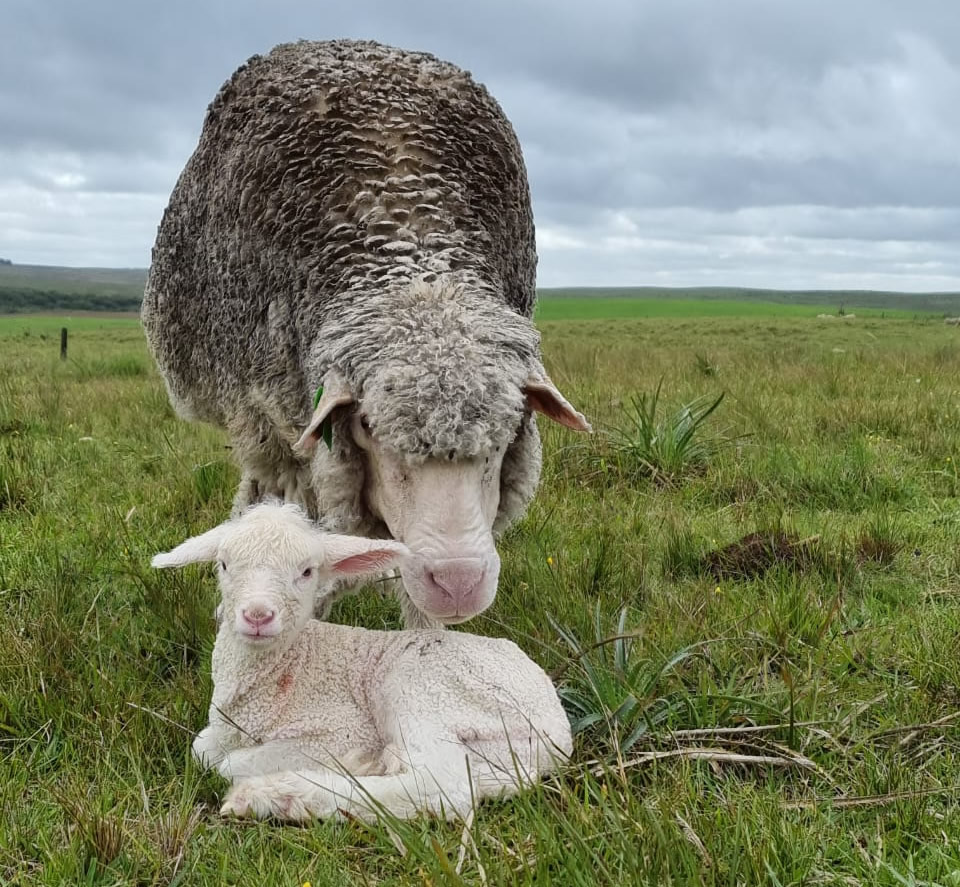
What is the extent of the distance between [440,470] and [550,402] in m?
0.53

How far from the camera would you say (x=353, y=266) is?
3445 millimetres

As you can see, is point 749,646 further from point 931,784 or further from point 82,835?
point 82,835

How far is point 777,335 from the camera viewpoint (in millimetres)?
24406

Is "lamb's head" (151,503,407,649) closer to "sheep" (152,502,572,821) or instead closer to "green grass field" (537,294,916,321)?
"sheep" (152,502,572,821)

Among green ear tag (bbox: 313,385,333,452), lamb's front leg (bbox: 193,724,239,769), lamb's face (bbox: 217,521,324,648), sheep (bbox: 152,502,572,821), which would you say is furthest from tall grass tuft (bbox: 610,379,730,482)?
lamb's front leg (bbox: 193,724,239,769)

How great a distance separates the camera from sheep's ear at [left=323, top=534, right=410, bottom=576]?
2.58 m

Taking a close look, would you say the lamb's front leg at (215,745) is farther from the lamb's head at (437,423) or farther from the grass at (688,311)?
the grass at (688,311)

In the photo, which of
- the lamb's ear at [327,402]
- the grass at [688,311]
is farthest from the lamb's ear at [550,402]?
the grass at [688,311]

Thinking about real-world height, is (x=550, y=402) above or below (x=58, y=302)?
above

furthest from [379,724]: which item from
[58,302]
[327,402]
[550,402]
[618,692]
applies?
[58,302]

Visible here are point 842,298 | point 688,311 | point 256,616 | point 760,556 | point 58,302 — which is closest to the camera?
point 256,616

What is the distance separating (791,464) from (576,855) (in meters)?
4.04

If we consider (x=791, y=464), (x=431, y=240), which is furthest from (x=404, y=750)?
(x=791, y=464)

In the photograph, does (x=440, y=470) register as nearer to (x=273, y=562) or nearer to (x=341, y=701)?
(x=273, y=562)
